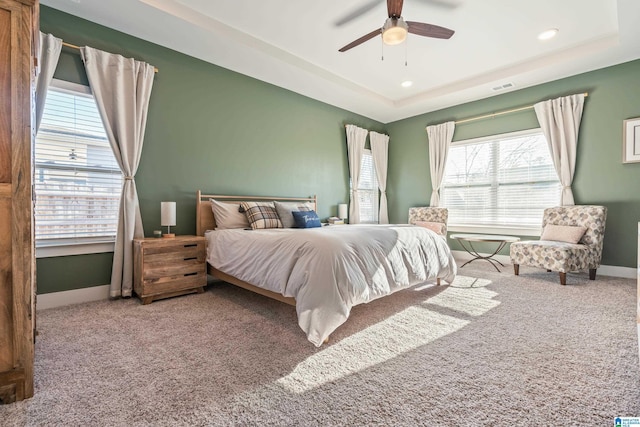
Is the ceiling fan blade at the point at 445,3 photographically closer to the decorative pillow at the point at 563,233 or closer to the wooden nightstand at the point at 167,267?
the decorative pillow at the point at 563,233

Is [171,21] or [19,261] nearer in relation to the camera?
[19,261]

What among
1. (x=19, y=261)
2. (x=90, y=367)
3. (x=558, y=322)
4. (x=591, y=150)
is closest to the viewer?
(x=19, y=261)

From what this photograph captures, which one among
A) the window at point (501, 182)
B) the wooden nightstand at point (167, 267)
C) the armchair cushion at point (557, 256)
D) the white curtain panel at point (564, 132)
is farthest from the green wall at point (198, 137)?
the white curtain panel at point (564, 132)

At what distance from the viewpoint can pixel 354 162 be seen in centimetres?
573

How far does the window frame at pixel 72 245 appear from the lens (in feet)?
8.92

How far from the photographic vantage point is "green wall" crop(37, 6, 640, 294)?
9.98 feet

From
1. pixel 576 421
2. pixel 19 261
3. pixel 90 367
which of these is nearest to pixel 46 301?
pixel 90 367

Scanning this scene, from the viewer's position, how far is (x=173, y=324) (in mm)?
2354

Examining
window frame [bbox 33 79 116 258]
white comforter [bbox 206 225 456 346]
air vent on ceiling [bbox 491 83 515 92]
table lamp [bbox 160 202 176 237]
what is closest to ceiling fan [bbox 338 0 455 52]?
white comforter [bbox 206 225 456 346]

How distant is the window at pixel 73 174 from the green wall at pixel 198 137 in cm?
20

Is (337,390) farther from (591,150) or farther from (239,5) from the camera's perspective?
(591,150)

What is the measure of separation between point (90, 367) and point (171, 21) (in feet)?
10.2

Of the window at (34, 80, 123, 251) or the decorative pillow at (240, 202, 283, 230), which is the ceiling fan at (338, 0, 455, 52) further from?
the window at (34, 80, 123, 251)

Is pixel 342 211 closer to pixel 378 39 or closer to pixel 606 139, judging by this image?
pixel 378 39
